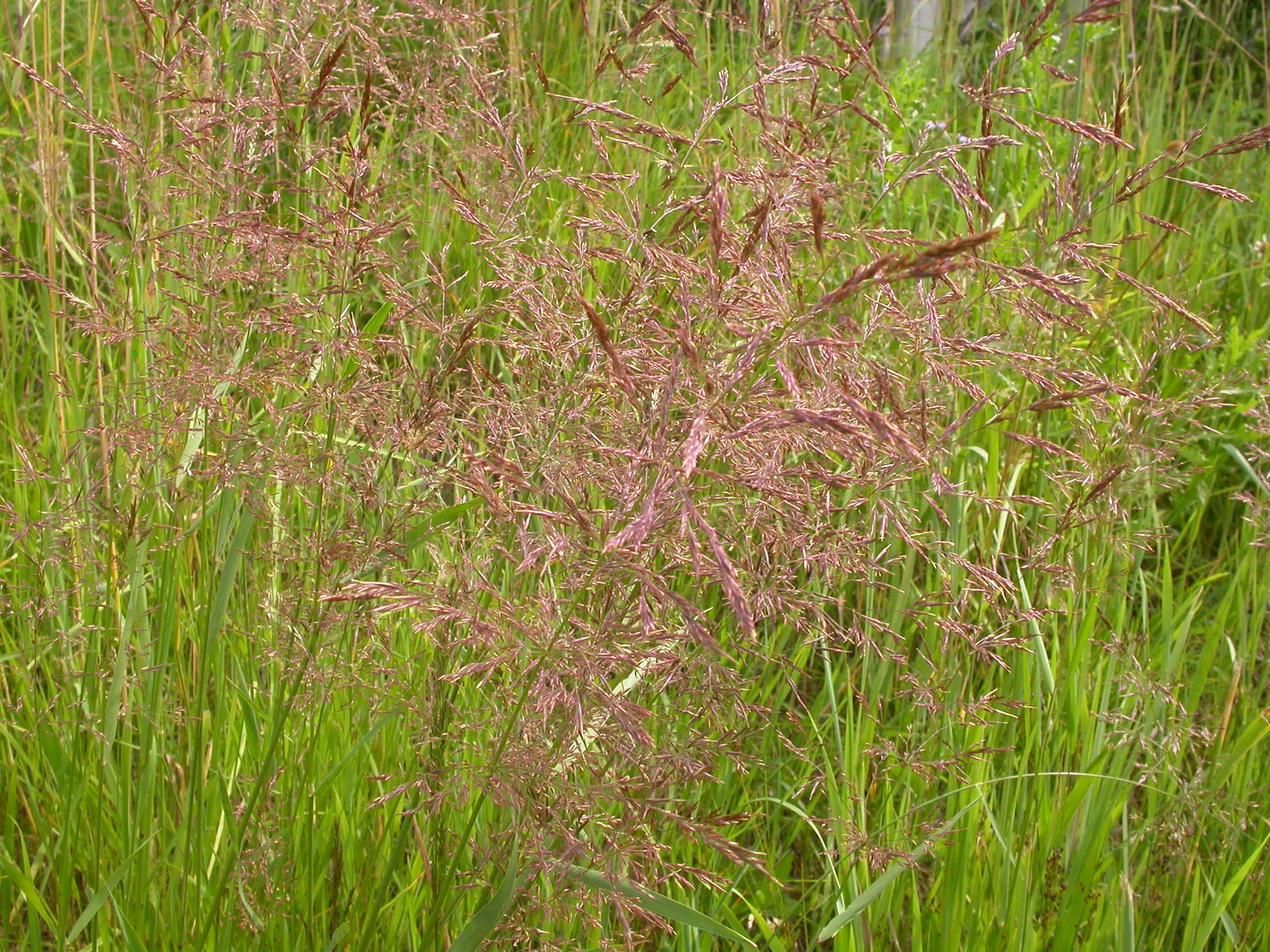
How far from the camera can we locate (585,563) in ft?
3.36

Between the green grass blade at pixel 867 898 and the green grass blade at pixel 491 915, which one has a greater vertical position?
the green grass blade at pixel 491 915

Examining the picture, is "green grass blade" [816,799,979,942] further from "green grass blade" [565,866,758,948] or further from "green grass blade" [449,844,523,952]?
"green grass blade" [449,844,523,952]

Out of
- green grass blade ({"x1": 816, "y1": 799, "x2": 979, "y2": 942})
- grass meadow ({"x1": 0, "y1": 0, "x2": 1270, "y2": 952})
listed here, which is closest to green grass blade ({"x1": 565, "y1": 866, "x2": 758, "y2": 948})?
grass meadow ({"x1": 0, "y1": 0, "x2": 1270, "y2": 952})

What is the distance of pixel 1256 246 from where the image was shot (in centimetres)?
325

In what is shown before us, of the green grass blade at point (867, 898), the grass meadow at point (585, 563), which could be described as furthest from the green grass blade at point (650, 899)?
the green grass blade at point (867, 898)

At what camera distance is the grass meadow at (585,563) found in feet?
3.50

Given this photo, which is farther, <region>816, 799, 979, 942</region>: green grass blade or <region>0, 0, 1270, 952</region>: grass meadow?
<region>816, 799, 979, 942</region>: green grass blade

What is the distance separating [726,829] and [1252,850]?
0.75 meters

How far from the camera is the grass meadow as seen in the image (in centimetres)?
107

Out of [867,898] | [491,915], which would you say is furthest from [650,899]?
[867,898]

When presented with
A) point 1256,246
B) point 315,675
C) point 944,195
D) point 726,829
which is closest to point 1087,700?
point 726,829

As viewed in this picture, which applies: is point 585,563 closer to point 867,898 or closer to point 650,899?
point 650,899

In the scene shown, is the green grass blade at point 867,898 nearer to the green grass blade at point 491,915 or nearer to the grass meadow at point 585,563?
the grass meadow at point 585,563

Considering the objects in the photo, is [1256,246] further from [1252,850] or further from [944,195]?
[1252,850]
